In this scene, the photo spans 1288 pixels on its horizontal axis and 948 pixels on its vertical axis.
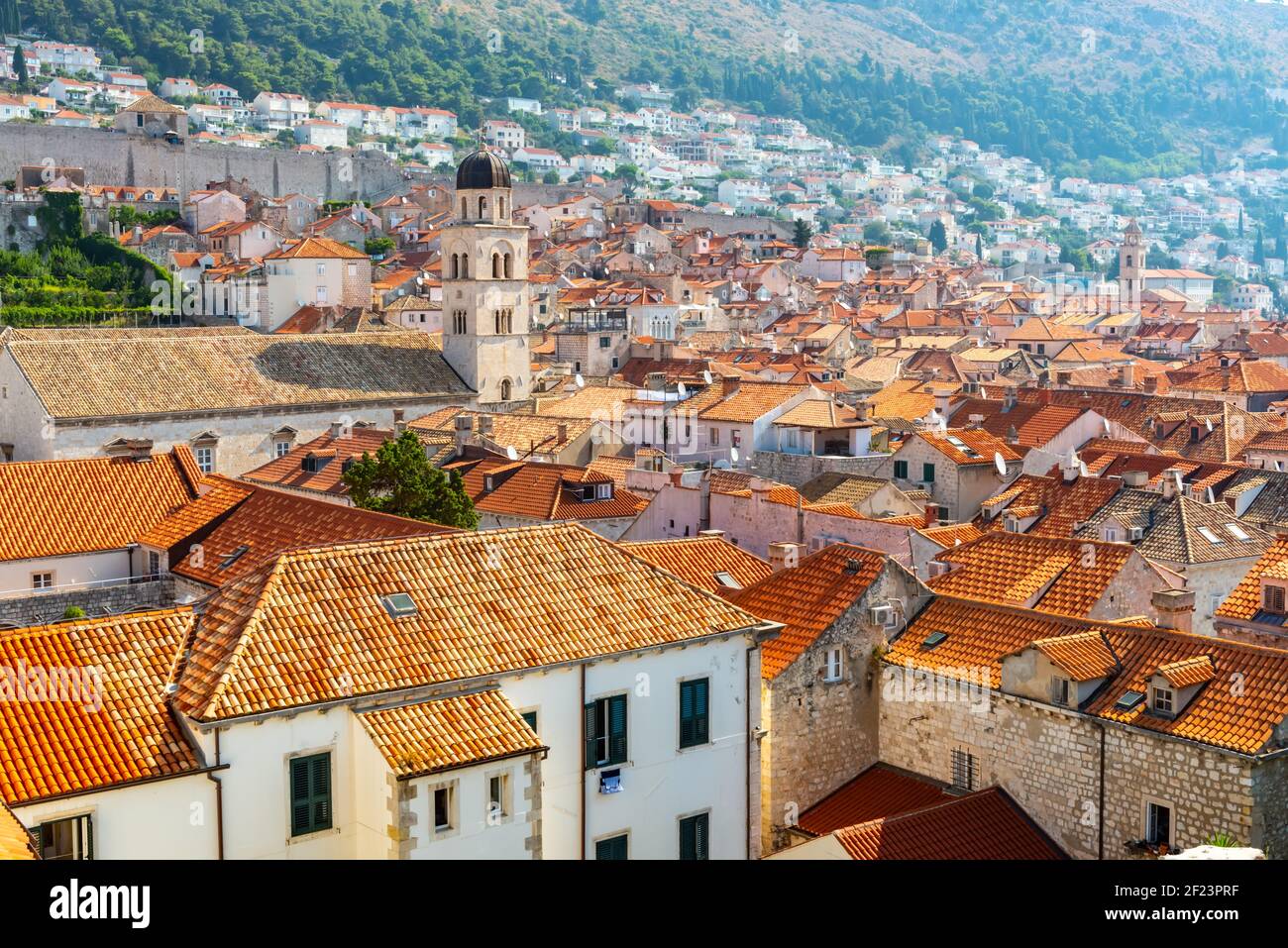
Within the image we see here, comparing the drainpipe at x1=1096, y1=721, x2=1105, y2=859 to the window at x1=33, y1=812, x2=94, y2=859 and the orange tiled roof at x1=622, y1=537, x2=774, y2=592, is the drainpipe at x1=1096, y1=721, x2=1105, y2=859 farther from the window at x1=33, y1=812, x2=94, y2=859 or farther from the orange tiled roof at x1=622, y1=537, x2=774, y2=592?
the window at x1=33, y1=812, x2=94, y2=859

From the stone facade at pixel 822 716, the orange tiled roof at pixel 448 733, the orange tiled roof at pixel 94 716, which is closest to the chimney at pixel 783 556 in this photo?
the stone facade at pixel 822 716

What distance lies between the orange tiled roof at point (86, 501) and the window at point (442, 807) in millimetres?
15602

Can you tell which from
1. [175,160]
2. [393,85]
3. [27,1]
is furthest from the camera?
[393,85]

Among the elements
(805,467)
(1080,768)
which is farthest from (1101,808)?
(805,467)

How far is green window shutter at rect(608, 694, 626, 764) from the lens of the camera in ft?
55.4

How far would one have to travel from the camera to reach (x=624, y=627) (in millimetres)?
17297

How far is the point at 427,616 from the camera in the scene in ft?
53.6

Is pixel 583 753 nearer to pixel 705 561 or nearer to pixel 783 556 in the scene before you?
pixel 705 561

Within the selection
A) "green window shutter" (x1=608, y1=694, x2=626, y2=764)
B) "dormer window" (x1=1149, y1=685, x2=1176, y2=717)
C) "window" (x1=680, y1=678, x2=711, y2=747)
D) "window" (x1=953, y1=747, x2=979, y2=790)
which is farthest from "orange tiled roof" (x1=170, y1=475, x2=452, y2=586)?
"dormer window" (x1=1149, y1=685, x2=1176, y2=717)

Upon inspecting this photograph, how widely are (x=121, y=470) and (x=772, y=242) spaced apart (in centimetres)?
11289

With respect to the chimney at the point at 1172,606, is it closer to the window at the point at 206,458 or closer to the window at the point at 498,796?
the window at the point at 498,796

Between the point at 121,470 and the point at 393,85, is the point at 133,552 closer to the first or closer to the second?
the point at 121,470
